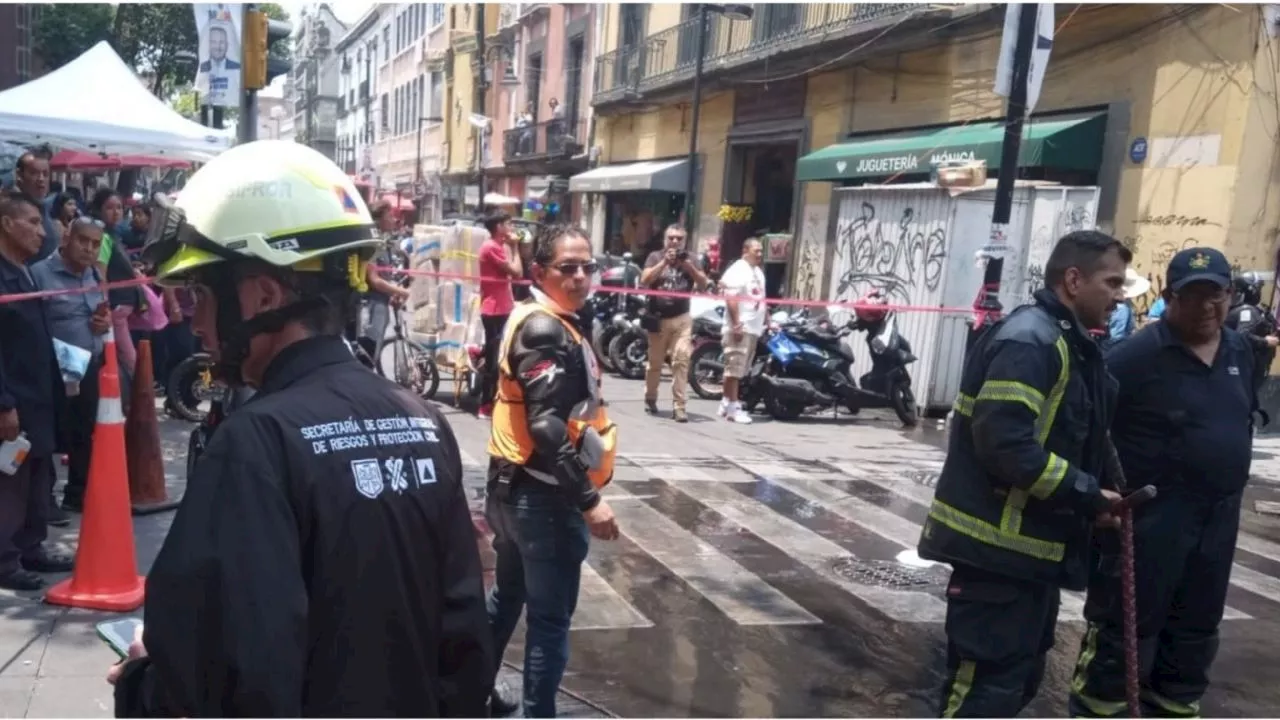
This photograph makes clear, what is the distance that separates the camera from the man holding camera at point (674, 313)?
35.9ft

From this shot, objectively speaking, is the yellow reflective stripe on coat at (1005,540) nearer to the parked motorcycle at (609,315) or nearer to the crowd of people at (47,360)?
the crowd of people at (47,360)

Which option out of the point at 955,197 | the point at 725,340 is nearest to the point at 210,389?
the point at 725,340

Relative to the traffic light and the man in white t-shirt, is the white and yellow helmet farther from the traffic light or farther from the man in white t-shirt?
the man in white t-shirt

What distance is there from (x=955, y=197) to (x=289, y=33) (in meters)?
6.75

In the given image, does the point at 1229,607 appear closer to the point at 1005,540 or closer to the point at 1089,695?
the point at 1089,695

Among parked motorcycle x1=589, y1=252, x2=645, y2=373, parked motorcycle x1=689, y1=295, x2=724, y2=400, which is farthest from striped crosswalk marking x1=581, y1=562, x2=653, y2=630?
parked motorcycle x1=589, y1=252, x2=645, y2=373

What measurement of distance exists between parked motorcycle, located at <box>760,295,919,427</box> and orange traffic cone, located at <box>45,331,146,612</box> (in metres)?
7.50

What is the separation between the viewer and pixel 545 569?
3590 millimetres

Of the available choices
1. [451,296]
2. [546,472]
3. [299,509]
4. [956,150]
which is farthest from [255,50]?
[956,150]

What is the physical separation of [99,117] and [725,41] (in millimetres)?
13383

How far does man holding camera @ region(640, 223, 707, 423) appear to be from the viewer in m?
10.9

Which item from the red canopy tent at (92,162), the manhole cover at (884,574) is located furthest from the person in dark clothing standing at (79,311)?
the red canopy tent at (92,162)

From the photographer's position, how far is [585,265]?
383 centimetres

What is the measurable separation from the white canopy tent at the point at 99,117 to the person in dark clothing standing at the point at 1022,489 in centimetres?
983
